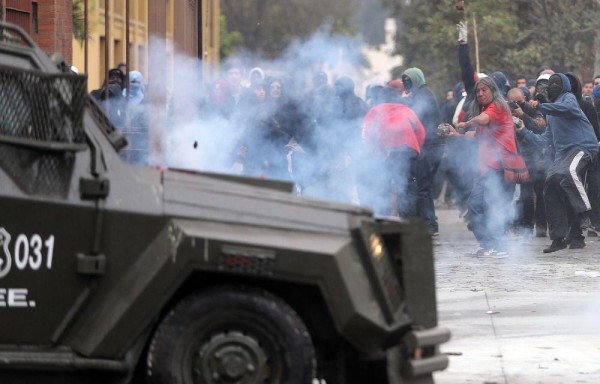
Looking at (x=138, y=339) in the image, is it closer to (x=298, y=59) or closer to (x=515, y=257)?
(x=515, y=257)

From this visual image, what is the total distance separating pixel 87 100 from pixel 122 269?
0.77 metres

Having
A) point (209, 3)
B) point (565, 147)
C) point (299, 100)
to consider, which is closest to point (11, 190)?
point (565, 147)

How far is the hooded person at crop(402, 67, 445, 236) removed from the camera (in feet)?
61.2

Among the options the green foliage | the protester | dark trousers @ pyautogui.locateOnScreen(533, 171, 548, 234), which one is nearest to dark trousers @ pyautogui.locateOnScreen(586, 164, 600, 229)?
dark trousers @ pyautogui.locateOnScreen(533, 171, 548, 234)

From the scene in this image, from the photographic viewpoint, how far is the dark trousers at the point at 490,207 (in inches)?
655

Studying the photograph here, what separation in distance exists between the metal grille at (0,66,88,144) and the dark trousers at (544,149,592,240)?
35.4ft

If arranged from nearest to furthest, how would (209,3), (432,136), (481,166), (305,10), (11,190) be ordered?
(11,190) → (481,166) → (432,136) → (209,3) → (305,10)

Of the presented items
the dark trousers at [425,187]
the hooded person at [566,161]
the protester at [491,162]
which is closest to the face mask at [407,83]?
the dark trousers at [425,187]

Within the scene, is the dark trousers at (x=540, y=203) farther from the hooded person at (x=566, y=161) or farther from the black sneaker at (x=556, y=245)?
the black sneaker at (x=556, y=245)

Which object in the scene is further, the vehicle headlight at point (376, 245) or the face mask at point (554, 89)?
the face mask at point (554, 89)

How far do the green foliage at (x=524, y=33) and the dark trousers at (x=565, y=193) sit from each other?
13.0 m

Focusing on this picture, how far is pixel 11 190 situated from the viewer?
7211mm

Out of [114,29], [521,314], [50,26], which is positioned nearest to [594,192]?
[50,26]

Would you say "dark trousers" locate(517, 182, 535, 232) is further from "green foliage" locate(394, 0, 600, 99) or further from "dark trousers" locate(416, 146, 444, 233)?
"green foliage" locate(394, 0, 600, 99)
